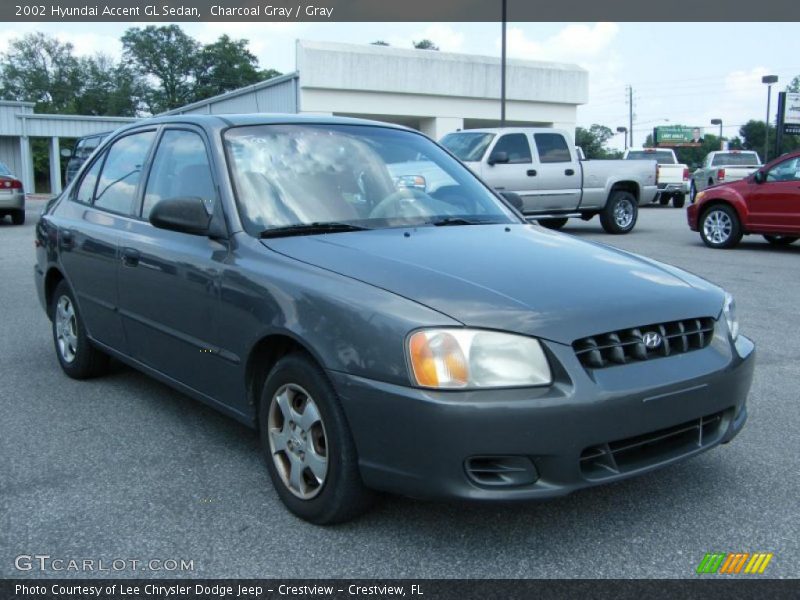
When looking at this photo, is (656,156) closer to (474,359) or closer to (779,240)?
(779,240)

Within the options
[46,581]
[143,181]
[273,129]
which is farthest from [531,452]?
[143,181]

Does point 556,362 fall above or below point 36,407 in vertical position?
above

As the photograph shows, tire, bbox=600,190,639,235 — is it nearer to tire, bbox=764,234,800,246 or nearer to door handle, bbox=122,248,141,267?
tire, bbox=764,234,800,246

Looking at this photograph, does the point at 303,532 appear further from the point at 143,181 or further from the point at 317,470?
the point at 143,181

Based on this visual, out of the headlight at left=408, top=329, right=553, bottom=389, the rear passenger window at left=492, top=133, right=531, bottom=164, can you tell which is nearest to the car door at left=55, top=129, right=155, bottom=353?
the headlight at left=408, top=329, right=553, bottom=389

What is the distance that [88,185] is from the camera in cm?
521

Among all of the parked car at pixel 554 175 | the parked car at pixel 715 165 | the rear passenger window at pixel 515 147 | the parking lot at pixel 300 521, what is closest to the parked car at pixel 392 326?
the parking lot at pixel 300 521

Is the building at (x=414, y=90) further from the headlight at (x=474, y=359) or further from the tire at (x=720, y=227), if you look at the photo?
the headlight at (x=474, y=359)

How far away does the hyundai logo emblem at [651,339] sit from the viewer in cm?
282

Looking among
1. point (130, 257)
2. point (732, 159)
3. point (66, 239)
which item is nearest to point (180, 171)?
point (130, 257)

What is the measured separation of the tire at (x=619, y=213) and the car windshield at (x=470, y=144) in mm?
2980

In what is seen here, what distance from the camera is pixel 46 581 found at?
8.80 feet

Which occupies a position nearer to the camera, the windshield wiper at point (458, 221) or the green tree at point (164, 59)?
→ the windshield wiper at point (458, 221)

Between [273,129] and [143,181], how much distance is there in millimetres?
955
